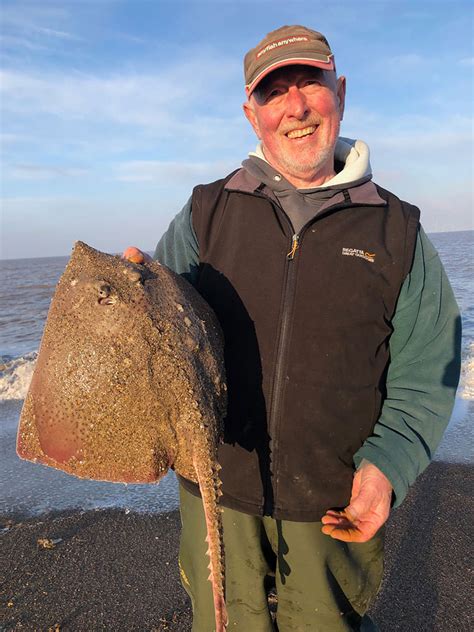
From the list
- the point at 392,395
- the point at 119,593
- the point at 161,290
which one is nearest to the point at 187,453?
the point at 161,290

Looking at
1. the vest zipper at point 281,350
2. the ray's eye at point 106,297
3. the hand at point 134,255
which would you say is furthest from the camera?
the vest zipper at point 281,350

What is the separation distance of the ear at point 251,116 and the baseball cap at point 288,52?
151mm

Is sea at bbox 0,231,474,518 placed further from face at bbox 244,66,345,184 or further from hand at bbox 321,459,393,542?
face at bbox 244,66,345,184

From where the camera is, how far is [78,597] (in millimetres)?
3869

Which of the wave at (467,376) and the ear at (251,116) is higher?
the ear at (251,116)

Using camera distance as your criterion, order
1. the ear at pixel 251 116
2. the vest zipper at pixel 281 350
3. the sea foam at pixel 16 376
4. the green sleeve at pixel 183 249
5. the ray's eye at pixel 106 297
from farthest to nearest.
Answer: the sea foam at pixel 16 376 → the ear at pixel 251 116 → the green sleeve at pixel 183 249 → the vest zipper at pixel 281 350 → the ray's eye at pixel 106 297

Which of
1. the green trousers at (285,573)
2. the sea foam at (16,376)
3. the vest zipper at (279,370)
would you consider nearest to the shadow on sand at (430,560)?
the green trousers at (285,573)

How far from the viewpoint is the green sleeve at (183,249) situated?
273 centimetres

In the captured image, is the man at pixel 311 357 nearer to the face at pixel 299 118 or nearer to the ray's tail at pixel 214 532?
the face at pixel 299 118

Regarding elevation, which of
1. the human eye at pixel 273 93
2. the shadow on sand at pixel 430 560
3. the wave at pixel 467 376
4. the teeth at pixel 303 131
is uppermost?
the human eye at pixel 273 93

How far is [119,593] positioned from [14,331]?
46.6 ft

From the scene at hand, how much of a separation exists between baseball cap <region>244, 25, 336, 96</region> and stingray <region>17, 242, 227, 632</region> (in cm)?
143

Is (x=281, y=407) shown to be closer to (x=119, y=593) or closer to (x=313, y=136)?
(x=313, y=136)

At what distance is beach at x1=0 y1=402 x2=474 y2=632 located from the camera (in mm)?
3654
